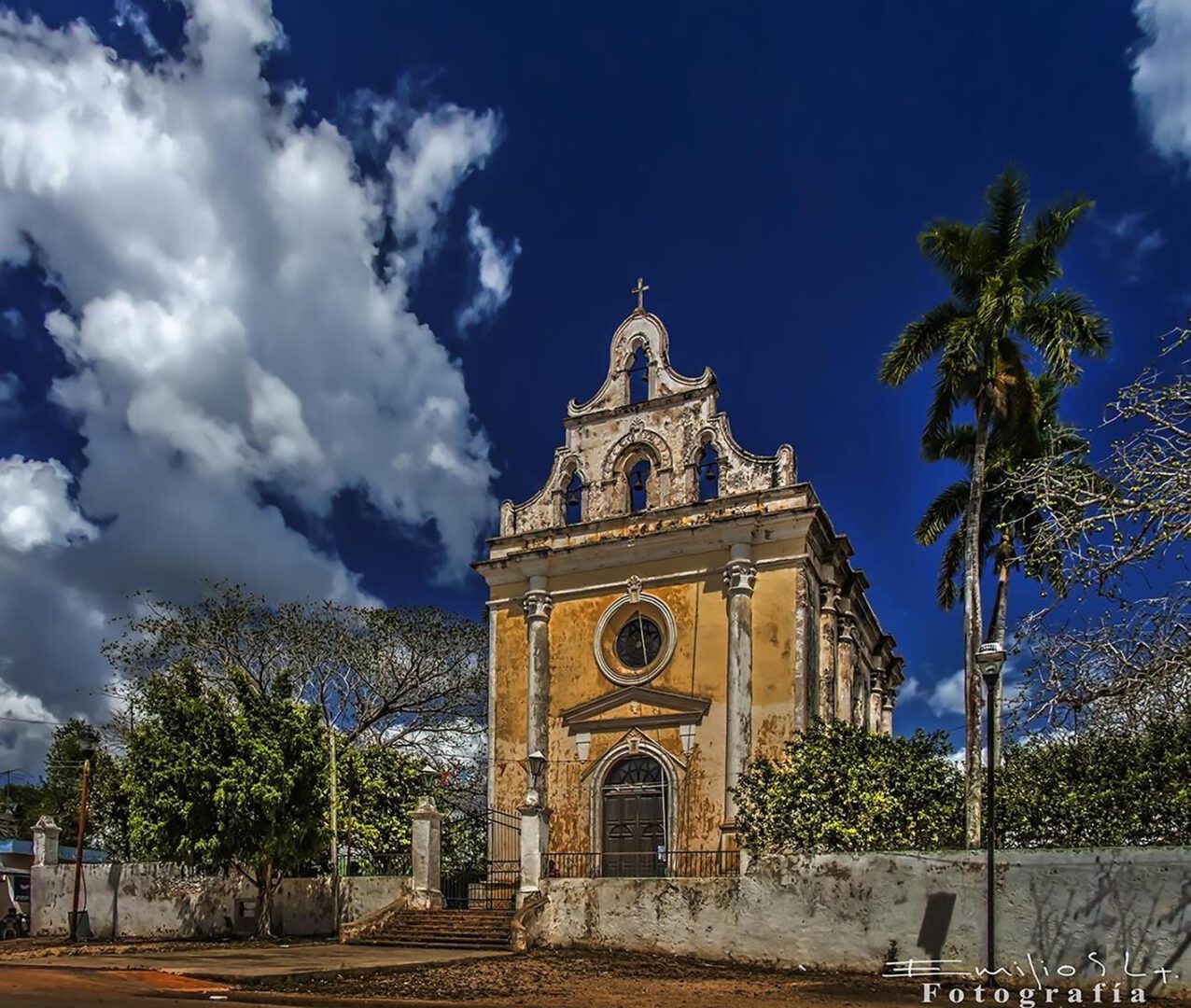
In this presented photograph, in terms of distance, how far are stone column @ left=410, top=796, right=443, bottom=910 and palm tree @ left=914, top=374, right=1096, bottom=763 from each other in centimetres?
1203

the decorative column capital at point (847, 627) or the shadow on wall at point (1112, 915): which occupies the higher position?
the decorative column capital at point (847, 627)

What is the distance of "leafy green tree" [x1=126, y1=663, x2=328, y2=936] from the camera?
20.1 metres

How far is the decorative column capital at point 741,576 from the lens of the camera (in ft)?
73.5

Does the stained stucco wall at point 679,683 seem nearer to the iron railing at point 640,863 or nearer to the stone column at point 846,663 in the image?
the iron railing at point 640,863

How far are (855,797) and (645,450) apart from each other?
977cm

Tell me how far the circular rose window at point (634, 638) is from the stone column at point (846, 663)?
4.58m

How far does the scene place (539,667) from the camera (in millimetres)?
24188

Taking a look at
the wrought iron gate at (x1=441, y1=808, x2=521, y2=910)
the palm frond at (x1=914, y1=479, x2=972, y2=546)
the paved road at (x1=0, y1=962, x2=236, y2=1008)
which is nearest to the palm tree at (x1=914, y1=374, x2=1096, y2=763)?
the palm frond at (x1=914, y1=479, x2=972, y2=546)

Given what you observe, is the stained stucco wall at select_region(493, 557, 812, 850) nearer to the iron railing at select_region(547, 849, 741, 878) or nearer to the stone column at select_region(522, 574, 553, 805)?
the stone column at select_region(522, 574, 553, 805)

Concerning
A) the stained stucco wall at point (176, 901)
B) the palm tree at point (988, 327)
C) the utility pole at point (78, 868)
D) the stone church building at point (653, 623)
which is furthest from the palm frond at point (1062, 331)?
the utility pole at point (78, 868)

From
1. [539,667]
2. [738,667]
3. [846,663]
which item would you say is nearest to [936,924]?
[738,667]

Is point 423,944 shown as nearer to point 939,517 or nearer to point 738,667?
point 738,667

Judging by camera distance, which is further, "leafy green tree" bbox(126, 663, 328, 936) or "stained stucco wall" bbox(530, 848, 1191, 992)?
"leafy green tree" bbox(126, 663, 328, 936)

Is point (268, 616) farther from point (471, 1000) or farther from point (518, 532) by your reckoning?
point (471, 1000)
